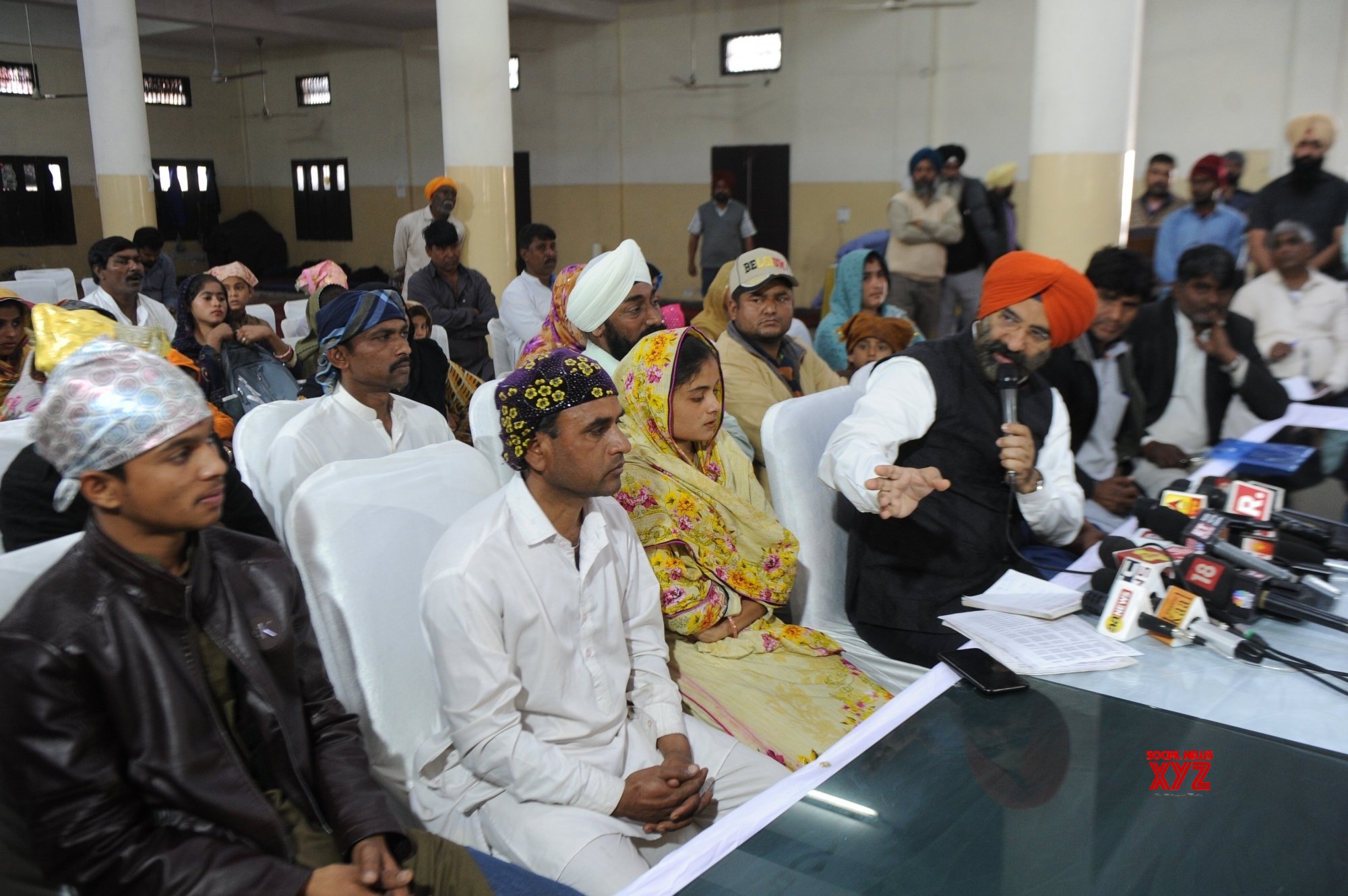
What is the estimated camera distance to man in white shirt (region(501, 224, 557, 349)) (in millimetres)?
5605

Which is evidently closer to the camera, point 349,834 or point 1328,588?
point 349,834

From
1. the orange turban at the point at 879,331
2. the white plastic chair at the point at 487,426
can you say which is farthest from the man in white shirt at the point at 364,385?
the orange turban at the point at 879,331

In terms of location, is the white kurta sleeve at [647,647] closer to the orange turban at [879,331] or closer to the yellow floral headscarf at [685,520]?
the yellow floral headscarf at [685,520]

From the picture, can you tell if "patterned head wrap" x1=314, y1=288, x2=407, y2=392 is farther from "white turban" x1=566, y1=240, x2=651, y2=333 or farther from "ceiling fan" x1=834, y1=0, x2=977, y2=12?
"ceiling fan" x1=834, y1=0, x2=977, y2=12

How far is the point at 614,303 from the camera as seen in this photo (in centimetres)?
335

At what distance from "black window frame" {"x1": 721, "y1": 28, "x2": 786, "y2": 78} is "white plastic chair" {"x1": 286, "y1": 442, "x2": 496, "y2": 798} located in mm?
10032

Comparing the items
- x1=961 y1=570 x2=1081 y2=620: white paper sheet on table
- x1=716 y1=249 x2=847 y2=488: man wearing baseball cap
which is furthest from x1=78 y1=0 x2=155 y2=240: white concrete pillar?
x1=961 y1=570 x2=1081 y2=620: white paper sheet on table

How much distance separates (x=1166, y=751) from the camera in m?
1.57

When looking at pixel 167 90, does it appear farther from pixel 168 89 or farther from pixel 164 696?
pixel 164 696

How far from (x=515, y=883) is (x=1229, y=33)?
9.27 meters

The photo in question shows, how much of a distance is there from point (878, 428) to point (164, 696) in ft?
5.37

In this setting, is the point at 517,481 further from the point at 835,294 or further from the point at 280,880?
the point at 835,294

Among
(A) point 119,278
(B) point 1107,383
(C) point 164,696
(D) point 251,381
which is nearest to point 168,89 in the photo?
(A) point 119,278

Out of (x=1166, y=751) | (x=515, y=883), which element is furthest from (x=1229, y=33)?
(x=515, y=883)
